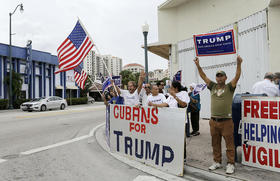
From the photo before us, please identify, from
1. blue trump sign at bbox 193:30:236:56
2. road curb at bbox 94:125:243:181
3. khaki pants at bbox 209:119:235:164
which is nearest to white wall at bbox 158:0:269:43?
blue trump sign at bbox 193:30:236:56

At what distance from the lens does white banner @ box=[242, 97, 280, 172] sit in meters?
4.09

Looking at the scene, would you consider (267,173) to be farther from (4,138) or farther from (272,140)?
(4,138)

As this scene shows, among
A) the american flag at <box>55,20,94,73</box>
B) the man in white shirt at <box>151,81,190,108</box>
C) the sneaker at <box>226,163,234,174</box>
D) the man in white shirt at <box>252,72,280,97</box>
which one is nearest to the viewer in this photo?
the sneaker at <box>226,163,234,174</box>

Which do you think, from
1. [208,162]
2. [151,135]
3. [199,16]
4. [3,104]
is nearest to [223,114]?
[208,162]

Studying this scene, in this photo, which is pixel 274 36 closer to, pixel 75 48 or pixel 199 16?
pixel 199 16

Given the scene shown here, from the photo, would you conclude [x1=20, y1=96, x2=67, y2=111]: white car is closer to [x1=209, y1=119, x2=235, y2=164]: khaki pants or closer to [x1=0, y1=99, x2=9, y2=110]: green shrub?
[x1=0, y1=99, x2=9, y2=110]: green shrub

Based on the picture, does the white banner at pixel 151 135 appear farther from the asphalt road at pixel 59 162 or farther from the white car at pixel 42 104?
the white car at pixel 42 104

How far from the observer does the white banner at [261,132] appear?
4.09 meters

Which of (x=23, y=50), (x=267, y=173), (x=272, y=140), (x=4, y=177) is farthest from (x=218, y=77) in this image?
(x=23, y=50)

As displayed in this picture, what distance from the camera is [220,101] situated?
13.7 ft

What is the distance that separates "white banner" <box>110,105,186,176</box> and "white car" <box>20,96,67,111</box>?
1763 cm

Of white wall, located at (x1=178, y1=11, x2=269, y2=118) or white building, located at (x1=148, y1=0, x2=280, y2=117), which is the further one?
white wall, located at (x1=178, y1=11, x2=269, y2=118)

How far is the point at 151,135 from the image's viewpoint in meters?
4.73

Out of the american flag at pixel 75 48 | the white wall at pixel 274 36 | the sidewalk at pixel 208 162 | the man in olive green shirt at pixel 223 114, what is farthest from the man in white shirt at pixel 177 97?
the white wall at pixel 274 36
